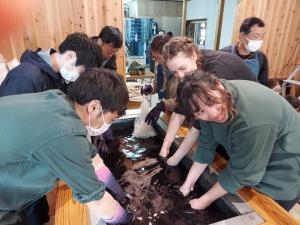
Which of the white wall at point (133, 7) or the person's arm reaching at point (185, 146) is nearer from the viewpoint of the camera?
the person's arm reaching at point (185, 146)

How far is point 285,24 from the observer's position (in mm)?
3572

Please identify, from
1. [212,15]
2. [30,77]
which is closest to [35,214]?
[30,77]

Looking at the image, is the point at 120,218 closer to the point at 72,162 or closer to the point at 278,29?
the point at 72,162

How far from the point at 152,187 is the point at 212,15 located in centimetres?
496

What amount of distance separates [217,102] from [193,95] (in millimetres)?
80

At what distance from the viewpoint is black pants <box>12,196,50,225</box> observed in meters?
0.93

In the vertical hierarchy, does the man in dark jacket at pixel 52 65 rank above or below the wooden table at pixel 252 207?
above

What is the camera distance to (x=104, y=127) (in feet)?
3.06

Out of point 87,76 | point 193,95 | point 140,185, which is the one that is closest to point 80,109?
Result: point 87,76

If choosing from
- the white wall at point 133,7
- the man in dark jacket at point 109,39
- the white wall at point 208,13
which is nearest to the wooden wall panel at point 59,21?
the man in dark jacket at point 109,39

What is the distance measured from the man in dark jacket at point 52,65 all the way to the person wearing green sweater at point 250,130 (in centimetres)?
69

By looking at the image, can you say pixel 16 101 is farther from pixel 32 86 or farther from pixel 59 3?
pixel 59 3

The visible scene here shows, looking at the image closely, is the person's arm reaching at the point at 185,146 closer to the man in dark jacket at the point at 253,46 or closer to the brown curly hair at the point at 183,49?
the brown curly hair at the point at 183,49

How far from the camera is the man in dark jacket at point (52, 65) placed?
3.66 ft
